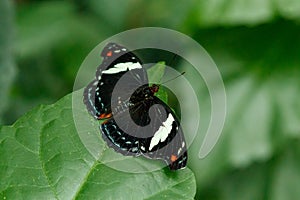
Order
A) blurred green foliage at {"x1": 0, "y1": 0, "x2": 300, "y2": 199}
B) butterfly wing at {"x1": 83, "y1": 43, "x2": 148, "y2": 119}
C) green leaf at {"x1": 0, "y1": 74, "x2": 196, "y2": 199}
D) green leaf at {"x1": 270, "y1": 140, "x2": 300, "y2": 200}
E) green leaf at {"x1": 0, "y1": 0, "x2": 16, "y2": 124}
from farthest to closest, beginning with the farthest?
green leaf at {"x1": 270, "y1": 140, "x2": 300, "y2": 200}
blurred green foliage at {"x1": 0, "y1": 0, "x2": 300, "y2": 199}
green leaf at {"x1": 0, "y1": 0, "x2": 16, "y2": 124}
butterfly wing at {"x1": 83, "y1": 43, "x2": 148, "y2": 119}
green leaf at {"x1": 0, "y1": 74, "x2": 196, "y2": 199}

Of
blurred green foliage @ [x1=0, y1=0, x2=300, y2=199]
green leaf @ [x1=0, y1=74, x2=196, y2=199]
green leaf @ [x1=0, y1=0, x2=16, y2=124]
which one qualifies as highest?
green leaf @ [x1=0, y1=74, x2=196, y2=199]

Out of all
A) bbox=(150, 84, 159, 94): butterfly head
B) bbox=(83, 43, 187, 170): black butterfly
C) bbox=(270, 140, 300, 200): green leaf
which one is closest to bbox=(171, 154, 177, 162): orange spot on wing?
bbox=(83, 43, 187, 170): black butterfly

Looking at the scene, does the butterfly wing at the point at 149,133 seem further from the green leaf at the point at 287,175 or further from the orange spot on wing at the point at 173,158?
the green leaf at the point at 287,175

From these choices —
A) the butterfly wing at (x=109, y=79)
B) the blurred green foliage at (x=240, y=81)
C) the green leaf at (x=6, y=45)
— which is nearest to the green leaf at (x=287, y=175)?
the blurred green foliage at (x=240, y=81)

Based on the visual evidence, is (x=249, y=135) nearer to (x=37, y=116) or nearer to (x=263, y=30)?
(x=263, y=30)

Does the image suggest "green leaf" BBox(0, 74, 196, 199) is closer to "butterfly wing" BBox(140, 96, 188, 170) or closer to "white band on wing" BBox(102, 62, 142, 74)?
"butterfly wing" BBox(140, 96, 188, 170)

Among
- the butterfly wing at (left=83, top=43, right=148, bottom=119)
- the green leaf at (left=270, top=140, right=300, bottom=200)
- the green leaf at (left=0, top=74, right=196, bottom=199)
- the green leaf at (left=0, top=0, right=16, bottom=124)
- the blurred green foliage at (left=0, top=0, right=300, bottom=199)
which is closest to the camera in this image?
the green leaf at (left=0, top=74, right=196, bottom=199)

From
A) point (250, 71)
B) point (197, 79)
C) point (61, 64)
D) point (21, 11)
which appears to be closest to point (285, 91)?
point (250, 71)
